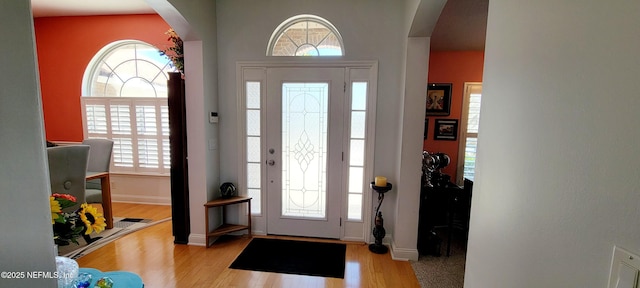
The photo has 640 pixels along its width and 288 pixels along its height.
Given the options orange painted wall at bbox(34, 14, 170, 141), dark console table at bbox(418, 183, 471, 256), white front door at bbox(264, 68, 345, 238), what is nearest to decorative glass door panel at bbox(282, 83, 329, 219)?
white front door at bbox(264, 68, 345, 238)

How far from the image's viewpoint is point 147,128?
12.7 feet

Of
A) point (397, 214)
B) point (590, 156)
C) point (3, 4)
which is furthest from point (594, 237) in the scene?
point (397, 214)

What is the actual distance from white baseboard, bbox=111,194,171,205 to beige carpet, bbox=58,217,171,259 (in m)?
0.58

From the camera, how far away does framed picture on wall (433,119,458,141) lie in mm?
3738

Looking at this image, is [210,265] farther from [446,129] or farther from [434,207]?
[446,129]

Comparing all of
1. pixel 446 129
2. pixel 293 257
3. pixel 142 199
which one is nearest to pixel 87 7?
pixel 142 199

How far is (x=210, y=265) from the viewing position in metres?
2.38

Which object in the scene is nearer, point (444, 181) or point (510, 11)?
point (510, 11)

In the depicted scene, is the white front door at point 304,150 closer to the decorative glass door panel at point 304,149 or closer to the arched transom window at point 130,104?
the decorative glass door panel at point 304,149

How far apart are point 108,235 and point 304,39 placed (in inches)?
130

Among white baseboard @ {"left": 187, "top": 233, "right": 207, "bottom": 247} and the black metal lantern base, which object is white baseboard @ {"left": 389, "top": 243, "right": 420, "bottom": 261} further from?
white baseboard @ {"left": 187, "top": 233, "right": 207, "bottom": 247}

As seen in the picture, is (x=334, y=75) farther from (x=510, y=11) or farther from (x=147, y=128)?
(x=147, y=128)

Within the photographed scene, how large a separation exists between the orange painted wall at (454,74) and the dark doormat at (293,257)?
2270 mm

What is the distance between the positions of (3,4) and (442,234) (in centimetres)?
381
